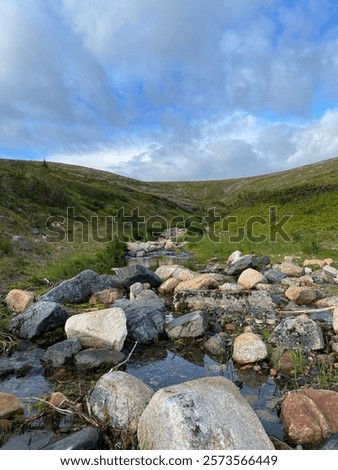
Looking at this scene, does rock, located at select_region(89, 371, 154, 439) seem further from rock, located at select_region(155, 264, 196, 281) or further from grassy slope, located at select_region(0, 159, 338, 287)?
grassy slope, located at select_region(0, 159, 338, 287)

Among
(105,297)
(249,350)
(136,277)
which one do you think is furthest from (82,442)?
(136,277)

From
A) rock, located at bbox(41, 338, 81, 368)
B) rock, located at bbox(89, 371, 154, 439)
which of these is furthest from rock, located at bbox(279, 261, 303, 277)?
rock, located at bbox(89, 371, 154, 439)

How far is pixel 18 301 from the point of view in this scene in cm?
1273

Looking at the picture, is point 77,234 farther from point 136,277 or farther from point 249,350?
point 249,350

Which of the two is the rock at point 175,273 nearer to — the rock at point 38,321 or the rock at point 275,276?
the rock at point 275,276

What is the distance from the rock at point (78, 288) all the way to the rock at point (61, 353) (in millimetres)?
4599

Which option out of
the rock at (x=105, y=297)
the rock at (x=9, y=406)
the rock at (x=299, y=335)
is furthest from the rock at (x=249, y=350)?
the rock at (x=105, y=297)

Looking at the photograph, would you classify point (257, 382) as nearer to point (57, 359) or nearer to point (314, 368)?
point (314, 368)

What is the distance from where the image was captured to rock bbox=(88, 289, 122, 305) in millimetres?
14238

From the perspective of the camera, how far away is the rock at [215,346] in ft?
32.1

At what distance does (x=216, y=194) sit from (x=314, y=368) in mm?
170316

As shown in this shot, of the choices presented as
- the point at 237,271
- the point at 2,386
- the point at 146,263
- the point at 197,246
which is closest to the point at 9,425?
the point at 2,386

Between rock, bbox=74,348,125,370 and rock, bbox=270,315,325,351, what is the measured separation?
418cm
